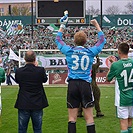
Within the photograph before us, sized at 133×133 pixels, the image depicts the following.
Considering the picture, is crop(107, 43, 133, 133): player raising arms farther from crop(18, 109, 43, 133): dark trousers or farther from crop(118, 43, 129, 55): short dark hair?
crop(18, 109, 43, 133): dark trousers

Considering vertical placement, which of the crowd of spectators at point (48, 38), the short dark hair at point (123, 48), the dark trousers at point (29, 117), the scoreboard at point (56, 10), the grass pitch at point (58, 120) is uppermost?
the scoreboard at point (56, 10)

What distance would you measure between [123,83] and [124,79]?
8cm

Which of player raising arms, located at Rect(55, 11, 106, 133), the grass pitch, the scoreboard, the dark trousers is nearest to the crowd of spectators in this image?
the scoreboard

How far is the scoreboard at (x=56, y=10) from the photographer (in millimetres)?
27125

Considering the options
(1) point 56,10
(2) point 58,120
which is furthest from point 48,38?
(2) point 58,120

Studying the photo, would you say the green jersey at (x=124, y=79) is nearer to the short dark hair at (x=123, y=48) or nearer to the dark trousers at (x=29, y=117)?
the short dark hair at (x=123, y=48)

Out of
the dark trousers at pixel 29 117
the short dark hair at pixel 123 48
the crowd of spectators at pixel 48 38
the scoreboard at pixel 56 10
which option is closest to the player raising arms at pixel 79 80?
the short dark hair at pixel 123 48

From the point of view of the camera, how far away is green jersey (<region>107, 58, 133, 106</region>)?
Result: 6859 millimetres

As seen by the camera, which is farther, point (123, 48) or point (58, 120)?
point (58, 120)

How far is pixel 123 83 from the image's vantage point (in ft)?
22.6

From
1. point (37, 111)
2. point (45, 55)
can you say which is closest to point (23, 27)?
point (45, 55)

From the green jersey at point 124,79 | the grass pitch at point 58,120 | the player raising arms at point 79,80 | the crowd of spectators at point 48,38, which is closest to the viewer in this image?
the player raising arms at point 79,80

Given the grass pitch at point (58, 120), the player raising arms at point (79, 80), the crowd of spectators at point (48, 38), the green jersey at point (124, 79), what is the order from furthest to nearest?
the crowd of spectators at point (48, 38), the grass pitch at point (58, 120), the green jersey at point (124, 79), the player raising arms at point (79, 80)

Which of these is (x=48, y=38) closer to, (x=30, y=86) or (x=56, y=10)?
(x=56, y=10)
